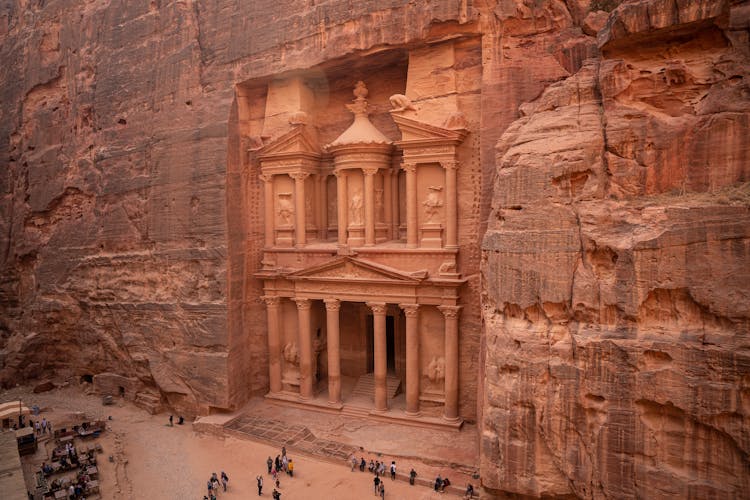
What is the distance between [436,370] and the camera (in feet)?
49.8

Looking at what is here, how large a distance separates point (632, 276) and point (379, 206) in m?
9.40

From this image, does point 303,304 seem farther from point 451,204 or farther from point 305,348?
point 451,204

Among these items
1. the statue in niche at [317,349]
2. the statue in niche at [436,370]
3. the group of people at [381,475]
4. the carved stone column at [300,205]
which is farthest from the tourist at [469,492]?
the carved stone column at [300,205]

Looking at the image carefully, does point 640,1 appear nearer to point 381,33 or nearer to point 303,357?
point 381,33

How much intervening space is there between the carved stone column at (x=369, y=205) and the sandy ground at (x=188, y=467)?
675 centimetres

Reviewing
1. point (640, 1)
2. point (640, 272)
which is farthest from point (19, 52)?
point (640, 272)

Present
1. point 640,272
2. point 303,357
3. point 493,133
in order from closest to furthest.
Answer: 1. point 640,272
2. point 493,133
3. point 303,357

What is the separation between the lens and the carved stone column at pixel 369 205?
51.6 ft

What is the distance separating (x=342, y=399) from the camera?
659 inches

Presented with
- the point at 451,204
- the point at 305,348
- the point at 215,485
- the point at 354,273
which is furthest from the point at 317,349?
the point at 451,204

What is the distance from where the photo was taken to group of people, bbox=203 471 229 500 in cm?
1238

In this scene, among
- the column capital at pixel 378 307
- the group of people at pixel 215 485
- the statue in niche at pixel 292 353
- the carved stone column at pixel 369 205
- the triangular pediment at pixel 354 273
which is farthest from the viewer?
the statue in niche at pixel 292 353

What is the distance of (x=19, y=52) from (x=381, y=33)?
1722 centimetres

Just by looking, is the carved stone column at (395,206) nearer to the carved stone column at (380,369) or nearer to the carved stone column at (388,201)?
the carved stone column at (388,201)
